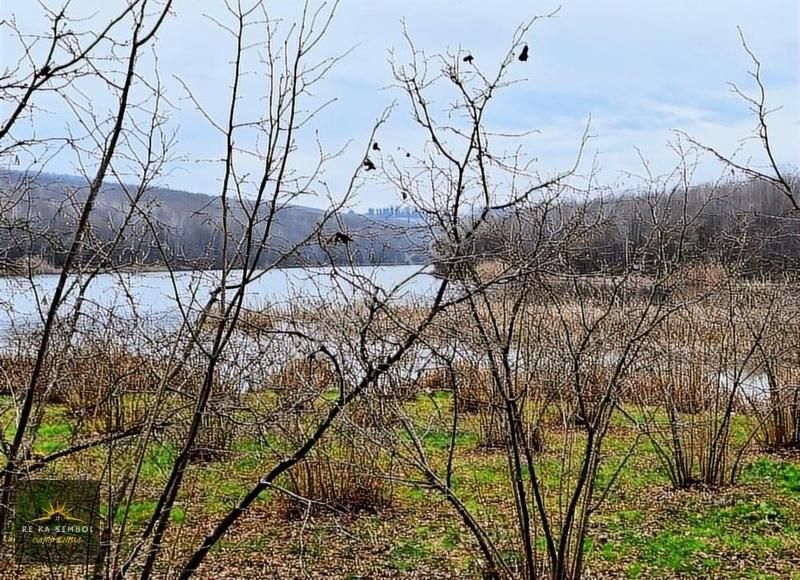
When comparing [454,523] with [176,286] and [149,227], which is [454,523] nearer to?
[176,286]

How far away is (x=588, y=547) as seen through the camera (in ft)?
12.9

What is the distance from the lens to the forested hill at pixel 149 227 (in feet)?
7.11

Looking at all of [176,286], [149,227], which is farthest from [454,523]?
[149,227]

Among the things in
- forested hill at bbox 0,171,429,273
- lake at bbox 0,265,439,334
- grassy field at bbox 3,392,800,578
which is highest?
forested hill at bbox 0,171,429,273

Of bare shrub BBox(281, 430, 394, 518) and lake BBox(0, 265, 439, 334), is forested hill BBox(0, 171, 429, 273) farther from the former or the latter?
bare shrub BBox(281, 430, 394, 518)

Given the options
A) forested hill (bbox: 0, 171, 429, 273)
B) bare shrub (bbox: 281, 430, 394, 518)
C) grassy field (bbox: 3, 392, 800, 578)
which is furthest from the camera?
bare shrub (bbox: 281, 430, 394, 518)

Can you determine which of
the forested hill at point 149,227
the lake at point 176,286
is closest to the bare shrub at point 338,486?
the lake at point 176,286

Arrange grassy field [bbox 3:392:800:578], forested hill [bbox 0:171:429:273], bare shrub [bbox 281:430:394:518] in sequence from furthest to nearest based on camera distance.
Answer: bare shrub [bbox 281:430:394:518], grassy field [bbox 3:392:800:578], forested hill [bbox 0:171:429:273]

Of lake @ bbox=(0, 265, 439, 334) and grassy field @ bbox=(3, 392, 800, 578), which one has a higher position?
lake @ bbox=(0, 265, 439, 334)

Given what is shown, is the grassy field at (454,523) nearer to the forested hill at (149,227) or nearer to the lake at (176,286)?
the lake at (176,286)

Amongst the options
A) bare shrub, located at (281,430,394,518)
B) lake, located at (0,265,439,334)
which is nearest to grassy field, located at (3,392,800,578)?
bare shrub, located at (281,430,394,518)

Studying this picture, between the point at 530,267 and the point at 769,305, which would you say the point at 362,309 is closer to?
the point at 530,267

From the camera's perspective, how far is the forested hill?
2.17 metres

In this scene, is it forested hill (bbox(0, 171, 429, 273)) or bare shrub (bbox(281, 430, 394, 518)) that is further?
bare shrub (bbox(281, 430, 394, 518))
